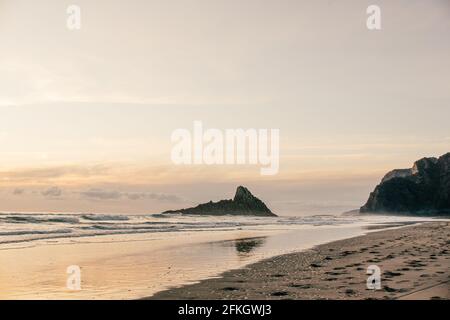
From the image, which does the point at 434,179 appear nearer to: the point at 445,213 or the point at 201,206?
the point at 445,213

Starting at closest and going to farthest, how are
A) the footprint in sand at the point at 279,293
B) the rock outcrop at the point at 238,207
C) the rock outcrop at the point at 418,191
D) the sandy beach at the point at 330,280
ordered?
the sandy beach at the point at 330,280 < the footprint in sand at the point at 279,293 < the rock outcrop at the point at 238,207 < the rock outcrop at the point at 418,191

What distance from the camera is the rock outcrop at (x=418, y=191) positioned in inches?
5586

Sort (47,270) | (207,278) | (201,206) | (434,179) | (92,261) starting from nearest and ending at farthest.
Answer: (207,278), (47,270), (92,261), (201,206), (434,179)

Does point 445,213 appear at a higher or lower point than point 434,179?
lower

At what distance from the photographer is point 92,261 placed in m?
14.9

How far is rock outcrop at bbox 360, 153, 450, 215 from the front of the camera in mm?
141875

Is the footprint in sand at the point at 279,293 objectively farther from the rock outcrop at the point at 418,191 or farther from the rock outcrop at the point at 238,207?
the rock outcrop at the point at 418,191

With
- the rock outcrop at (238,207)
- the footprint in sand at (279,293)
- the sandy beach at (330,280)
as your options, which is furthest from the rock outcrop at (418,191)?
the footprint in sand at (279,293)

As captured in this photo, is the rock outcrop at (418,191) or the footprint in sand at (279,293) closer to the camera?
the footprint in sand at (279,293)

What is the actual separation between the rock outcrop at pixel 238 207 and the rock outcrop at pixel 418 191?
171 feet

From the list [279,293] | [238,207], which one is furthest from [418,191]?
[279,293]
